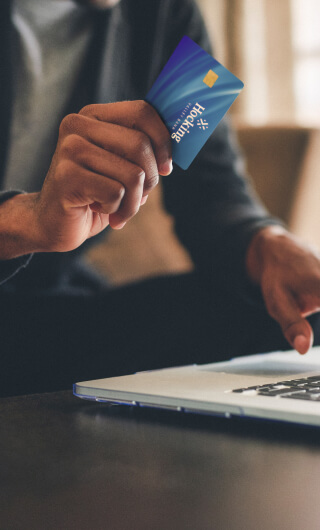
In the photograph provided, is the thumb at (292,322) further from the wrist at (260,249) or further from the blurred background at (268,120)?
the blurred background at (268,120)

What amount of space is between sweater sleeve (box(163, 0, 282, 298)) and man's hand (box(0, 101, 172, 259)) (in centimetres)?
39

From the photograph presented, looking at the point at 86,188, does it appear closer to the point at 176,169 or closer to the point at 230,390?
the point at 230,390

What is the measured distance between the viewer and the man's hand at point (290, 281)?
65 cm

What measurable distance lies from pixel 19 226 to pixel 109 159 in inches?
5.6

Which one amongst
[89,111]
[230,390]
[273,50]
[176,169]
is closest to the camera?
[230,390]

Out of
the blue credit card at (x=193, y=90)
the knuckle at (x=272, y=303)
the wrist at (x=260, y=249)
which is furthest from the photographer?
the wrist at (x=260, y=249)

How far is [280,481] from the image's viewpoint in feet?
0.93

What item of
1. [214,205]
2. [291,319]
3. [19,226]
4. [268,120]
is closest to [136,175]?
[19,226]

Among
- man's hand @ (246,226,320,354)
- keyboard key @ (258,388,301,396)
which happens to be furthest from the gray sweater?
keyboard key @ (258,388,301,396)

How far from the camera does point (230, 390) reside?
1.36 feet

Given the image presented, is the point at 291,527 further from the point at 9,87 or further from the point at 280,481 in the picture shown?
the point at 9,87

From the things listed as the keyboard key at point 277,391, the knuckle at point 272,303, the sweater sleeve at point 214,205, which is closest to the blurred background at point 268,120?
the sweater sleeve at point 214,205

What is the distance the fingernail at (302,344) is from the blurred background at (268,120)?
1.39 metres

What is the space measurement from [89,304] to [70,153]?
257 millimetres
